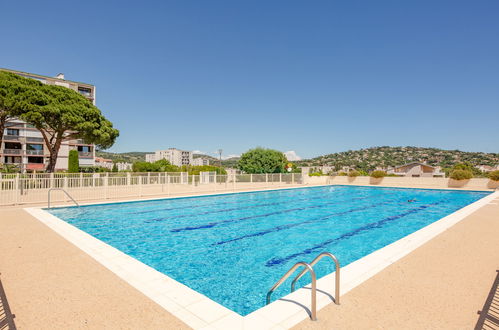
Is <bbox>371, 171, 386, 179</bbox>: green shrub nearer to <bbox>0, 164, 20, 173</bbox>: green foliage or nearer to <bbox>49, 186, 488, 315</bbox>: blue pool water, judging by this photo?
<bbox>49, 186, 488, 315</bbox>: blue pool water

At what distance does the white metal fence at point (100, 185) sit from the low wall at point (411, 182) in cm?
1480

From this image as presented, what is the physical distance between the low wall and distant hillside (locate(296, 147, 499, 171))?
47662mm

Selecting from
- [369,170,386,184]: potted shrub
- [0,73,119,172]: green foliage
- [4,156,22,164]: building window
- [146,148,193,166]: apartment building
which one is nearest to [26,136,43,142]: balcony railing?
[4,156,22,164]: building window

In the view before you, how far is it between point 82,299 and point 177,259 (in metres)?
2.81

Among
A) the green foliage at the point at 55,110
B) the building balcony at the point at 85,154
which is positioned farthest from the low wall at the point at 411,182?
the building balcony at the point at 85,154

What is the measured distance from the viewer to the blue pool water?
4.88 metres

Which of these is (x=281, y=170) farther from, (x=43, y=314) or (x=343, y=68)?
(x=43, y=314)

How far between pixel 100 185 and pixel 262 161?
2026 centimetres

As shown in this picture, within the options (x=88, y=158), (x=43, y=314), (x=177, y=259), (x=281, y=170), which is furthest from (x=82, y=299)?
(x=88, y=158)

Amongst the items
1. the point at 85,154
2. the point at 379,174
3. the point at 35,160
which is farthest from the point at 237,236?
the point at 35,160

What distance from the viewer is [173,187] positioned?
57.3 ft


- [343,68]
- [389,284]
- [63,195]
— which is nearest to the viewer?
[389,284]

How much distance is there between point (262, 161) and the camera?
31.7 meters

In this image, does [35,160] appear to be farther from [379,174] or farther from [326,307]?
[326,307]
